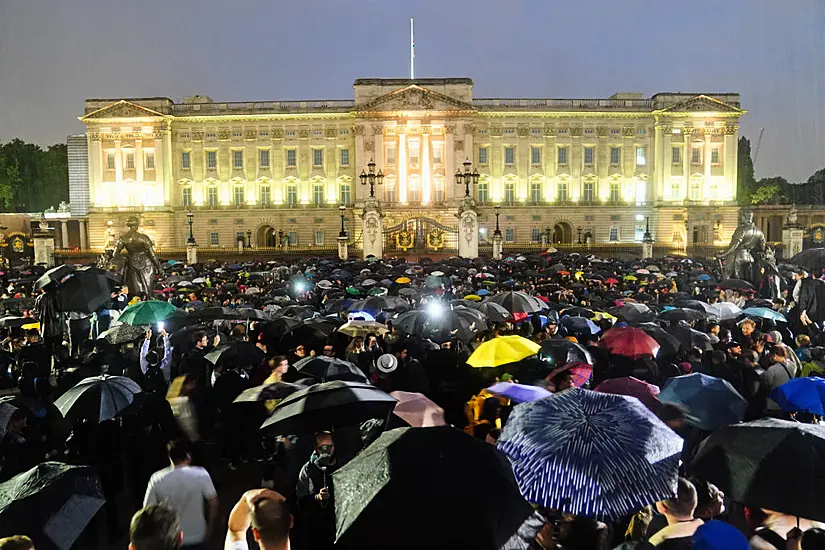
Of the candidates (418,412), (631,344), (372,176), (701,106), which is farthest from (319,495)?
(701,106)

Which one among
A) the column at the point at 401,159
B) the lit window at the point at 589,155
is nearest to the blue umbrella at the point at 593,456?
the column at the point at 401,159

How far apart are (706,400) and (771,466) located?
2.15m

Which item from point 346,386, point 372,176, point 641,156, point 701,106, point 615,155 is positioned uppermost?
point 701,106

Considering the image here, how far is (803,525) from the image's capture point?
14.7 ft

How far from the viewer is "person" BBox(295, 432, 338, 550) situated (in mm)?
4984

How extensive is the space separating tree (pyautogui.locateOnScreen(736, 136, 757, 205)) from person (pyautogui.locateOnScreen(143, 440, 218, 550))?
90.0 meters

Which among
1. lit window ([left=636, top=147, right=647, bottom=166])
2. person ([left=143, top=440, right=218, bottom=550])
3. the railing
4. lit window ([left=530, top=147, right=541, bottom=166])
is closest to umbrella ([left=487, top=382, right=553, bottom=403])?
person ([left=143, top=440, right=218, bottom=550])

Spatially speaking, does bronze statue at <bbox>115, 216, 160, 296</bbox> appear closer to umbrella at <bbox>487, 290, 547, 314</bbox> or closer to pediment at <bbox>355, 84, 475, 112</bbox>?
umbrella at <bbox>487, 290, 547, 314</bbox>

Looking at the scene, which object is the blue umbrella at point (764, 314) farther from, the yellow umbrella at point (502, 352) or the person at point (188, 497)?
the person at point (188, 497)

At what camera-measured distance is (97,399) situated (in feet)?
22.0

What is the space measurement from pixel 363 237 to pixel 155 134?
92.2 ft

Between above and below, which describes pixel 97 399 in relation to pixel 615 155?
below

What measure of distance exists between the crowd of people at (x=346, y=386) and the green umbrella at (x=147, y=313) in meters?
0.04

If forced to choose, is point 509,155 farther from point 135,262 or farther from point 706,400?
point 706,400
